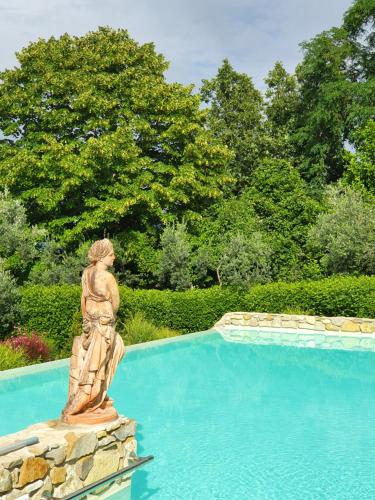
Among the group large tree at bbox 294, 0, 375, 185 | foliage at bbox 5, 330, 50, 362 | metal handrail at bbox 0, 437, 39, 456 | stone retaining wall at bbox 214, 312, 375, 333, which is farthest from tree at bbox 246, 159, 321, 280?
metal handrail at bbox 0, 437, 39, 456

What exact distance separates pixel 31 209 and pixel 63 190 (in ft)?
9.90

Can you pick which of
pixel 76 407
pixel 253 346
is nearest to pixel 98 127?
pixel 253 346

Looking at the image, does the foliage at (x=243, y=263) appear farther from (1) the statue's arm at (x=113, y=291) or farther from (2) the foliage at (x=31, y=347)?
(1) the statue's arm at (x=113, y=291)

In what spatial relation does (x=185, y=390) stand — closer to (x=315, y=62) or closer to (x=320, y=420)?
(x=320, y=420)

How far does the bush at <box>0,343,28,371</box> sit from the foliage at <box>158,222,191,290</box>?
8567mm

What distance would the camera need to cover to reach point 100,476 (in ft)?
19.7

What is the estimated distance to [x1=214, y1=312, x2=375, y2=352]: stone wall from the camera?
18.3 metres

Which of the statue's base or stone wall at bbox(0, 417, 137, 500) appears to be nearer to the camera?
stone wall at bbox(0, 417, 137, 500)

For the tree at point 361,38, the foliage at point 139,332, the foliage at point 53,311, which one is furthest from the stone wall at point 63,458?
the tree at point 361,38

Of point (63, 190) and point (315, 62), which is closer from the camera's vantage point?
point (63, 190)

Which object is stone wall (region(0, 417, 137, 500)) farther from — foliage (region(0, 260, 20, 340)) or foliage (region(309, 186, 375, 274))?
foliage (region(309, 186, 375, 274))

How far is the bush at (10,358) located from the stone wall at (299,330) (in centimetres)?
764

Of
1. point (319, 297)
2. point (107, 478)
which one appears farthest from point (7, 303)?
point (107, 478)

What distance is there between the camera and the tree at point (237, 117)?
3500cm
